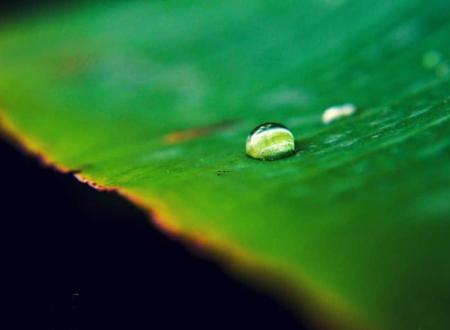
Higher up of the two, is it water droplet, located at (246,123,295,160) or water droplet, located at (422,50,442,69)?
water droplet, located at (422,50,442,69)

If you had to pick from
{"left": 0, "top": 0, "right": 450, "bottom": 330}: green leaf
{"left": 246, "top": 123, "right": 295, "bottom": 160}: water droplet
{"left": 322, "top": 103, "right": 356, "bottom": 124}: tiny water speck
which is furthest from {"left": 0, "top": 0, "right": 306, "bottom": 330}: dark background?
{"left": 322, "top": 103, "right": 356, "bottom": 124}: tiny water speck

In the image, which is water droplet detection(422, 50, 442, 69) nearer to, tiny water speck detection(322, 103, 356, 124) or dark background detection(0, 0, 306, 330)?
tiny water speck detection(322, 103, 356, 124)

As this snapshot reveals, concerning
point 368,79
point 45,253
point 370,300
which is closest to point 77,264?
point 45,253

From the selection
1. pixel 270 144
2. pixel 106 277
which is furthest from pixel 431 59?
pixel 106 277

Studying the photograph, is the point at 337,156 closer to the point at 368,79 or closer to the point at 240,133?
the point at 240,133

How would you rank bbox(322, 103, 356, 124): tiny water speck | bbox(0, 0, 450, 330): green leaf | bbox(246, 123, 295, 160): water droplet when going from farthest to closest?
bbox(322, 103, 356, 124): tiny water speck < bbox(246, 123, 295, 160): water droplet < bbox(0, 0, 450, 330): green leaf

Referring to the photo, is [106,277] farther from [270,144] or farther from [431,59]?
[431,59]

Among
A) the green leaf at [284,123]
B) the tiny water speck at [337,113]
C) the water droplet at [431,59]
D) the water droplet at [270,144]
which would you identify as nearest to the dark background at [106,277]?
the green leaf at [284,123]
